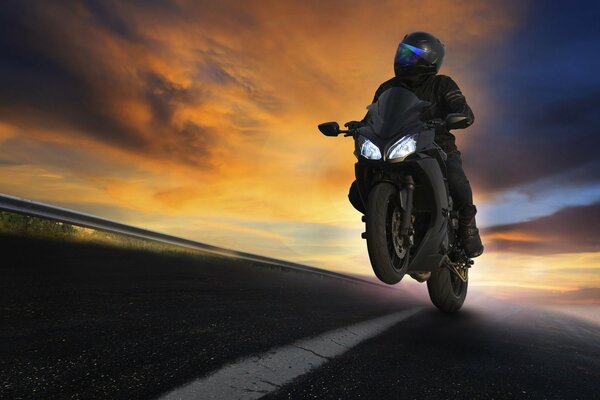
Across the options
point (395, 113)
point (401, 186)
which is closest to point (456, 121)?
point (395, 113)

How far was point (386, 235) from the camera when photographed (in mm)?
4418

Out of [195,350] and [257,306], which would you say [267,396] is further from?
[257,306]

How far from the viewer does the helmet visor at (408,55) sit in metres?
5.03

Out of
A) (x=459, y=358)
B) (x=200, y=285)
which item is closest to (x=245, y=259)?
(x=200, y=285)

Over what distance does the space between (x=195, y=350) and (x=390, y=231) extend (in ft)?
9.19

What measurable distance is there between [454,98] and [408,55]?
0.69 meters

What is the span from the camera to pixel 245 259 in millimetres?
6734

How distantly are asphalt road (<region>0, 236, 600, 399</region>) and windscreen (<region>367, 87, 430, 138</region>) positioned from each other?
5.45 feet

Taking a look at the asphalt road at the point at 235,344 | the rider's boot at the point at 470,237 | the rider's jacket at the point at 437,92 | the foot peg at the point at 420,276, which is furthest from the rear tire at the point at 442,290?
the rider's jacket at the point at 437,92

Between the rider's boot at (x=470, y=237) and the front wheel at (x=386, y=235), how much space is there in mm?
1305

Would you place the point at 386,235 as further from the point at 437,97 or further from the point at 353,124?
the point at 437,97

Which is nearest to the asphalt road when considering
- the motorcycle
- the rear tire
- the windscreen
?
the motorcycle

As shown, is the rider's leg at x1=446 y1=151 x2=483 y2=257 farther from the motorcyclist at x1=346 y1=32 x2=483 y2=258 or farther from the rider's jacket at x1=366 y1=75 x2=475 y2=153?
the rider's jacket at x1=366 y1=75 x2=475 y2=153

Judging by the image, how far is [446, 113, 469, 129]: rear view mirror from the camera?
Result: 4395 millimetres
